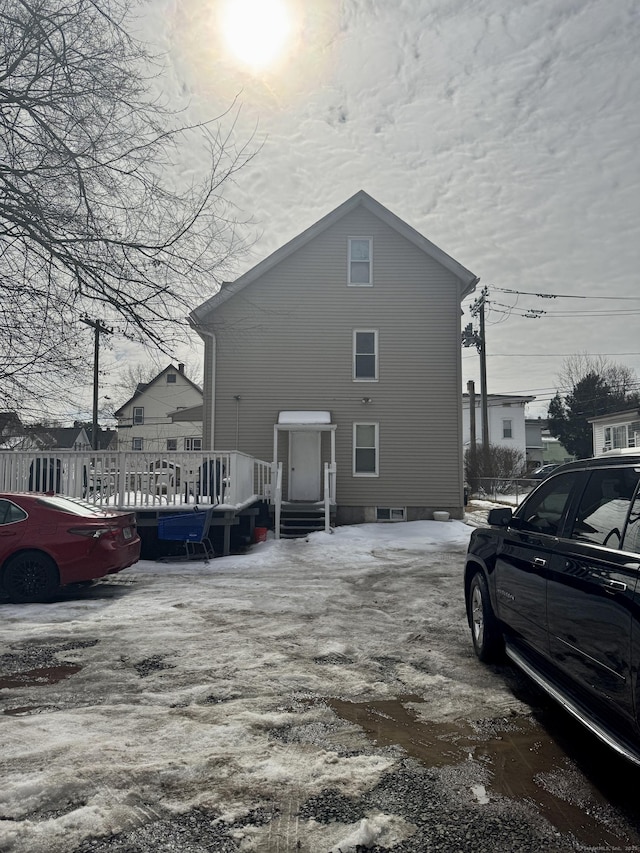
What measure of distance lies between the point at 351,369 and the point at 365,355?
621mm

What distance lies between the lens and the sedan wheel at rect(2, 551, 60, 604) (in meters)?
7.55

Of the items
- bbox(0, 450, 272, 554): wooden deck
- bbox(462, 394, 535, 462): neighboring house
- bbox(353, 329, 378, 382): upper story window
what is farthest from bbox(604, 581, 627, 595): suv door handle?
bbox(462, 394, 535, 462): neighboring house

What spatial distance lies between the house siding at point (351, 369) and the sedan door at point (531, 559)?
42.8 feet

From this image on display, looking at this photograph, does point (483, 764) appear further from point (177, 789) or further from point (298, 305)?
point (298, 305)

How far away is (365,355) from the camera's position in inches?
717

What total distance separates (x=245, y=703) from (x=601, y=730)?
2295 millimetres

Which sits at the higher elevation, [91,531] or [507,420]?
[507,420]

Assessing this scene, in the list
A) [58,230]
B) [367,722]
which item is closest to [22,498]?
[58,230]

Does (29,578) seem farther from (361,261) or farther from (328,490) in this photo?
(361,261)

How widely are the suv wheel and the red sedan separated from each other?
478cm

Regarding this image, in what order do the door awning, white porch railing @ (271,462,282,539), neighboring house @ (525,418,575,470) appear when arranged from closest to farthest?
white porch railing @ (271,462,282,539), the door awning, neighboring house @ (525,418,575,470)

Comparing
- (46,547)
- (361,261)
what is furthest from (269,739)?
(361,261)

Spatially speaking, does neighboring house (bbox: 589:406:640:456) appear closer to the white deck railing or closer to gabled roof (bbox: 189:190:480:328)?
gabled roof (bbox: 189:190:480:328)

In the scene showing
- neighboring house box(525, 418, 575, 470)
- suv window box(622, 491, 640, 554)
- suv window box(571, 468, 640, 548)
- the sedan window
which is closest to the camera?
suv window box(622, 491, 640, 554)
